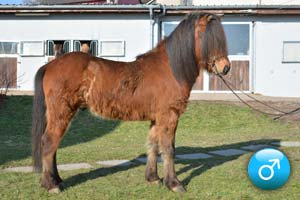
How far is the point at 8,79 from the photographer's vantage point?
Answer: 18078mm

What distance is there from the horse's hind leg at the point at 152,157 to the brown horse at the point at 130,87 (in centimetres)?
23

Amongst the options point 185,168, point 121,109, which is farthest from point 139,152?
point 121,109

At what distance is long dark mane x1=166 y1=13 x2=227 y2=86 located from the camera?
5.87 meters

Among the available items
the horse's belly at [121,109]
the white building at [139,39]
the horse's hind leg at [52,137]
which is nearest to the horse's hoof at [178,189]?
the horse's belly at [121,109]

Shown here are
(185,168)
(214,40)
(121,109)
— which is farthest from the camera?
(185,168)

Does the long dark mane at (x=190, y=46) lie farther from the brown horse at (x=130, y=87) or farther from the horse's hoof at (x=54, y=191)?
the horse's hoof at (x=54, y=191)

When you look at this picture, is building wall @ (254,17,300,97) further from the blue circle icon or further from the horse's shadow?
the blue circle icon

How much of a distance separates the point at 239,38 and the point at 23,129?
9.93 metres

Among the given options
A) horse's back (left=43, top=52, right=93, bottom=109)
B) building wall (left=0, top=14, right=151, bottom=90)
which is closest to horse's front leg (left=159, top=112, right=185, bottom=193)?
horse's back (left=43, top=52, right=93, bottom=109)

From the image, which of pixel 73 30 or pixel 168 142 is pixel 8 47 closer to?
pixel 73 30

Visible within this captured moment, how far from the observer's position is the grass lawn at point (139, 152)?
582 cm

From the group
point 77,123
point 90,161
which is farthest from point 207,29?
point 77,123

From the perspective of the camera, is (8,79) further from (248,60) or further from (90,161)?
(90,161)

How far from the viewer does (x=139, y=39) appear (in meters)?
18.2
